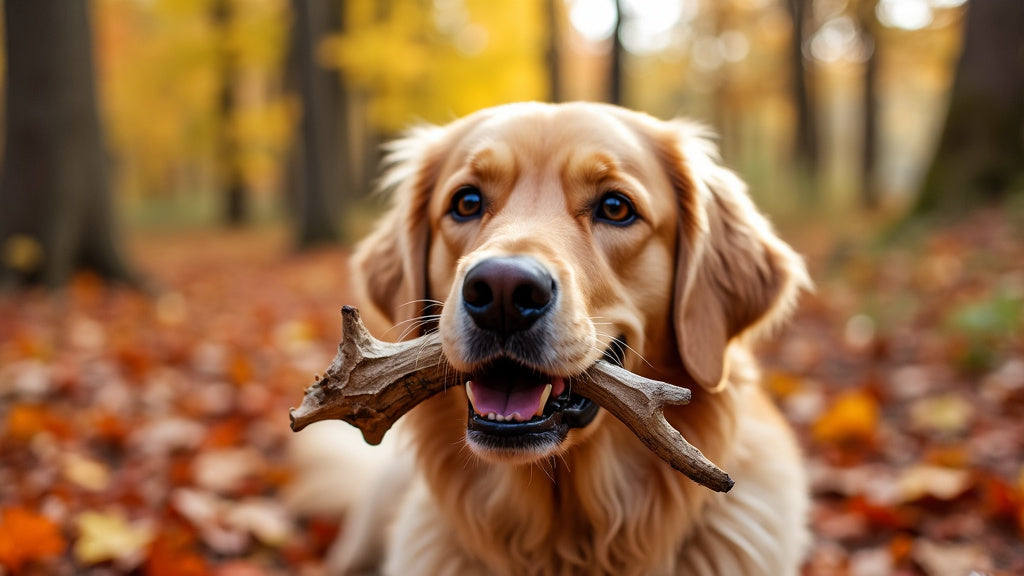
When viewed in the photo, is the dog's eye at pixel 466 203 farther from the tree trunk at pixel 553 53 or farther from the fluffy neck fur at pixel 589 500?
the tree trunk at pixel 553 53

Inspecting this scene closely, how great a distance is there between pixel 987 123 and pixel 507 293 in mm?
8236

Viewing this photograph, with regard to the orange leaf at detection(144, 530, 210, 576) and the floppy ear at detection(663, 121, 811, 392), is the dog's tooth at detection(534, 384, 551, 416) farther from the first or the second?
the orange leaf at detection(144, 530, 210, 576)

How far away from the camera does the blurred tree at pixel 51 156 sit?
744 cm

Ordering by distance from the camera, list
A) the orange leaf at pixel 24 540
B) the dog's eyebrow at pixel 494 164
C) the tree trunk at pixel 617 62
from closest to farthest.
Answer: the dog's eyebrow at pixel 494 164
the orange leaf at pixel 24 540
the tree trunk at pixel 617 62

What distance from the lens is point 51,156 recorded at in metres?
7.64

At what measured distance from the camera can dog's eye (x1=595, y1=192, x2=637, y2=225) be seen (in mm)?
2510

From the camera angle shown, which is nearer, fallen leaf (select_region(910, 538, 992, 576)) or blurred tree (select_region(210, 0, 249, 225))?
fallen leaf (select_region(910, 538, 992, 576))

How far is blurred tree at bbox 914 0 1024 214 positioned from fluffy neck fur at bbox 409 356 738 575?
23.2ft

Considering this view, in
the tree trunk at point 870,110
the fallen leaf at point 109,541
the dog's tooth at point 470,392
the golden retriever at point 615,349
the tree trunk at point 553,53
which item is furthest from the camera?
the tree trunk at point 870,110

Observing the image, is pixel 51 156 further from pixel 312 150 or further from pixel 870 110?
pixel 870 110

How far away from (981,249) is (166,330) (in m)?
6.90

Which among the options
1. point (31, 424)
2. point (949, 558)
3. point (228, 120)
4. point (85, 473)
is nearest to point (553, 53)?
point (228, 120)

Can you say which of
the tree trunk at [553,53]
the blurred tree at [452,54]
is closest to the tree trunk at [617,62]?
the tree trunk at [553,53]

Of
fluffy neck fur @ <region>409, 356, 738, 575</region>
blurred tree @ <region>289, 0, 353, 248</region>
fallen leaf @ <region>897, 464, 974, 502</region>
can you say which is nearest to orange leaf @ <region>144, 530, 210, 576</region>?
fluffy neck fur @ <region>409, 356, 738, 575</region>
